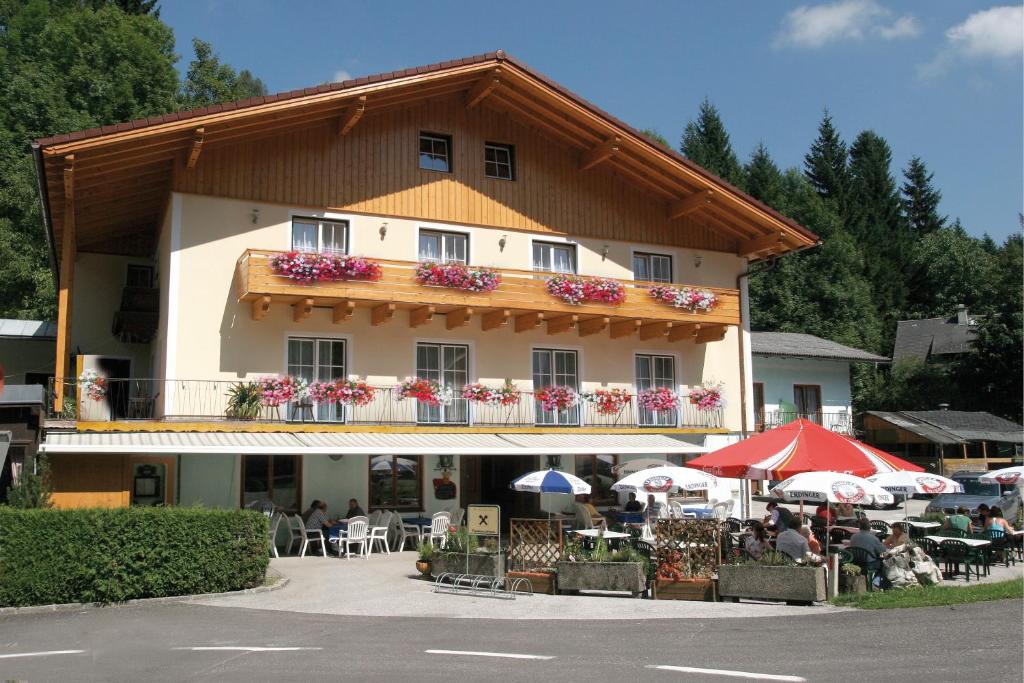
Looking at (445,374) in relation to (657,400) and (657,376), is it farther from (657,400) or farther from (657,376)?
(657,376)

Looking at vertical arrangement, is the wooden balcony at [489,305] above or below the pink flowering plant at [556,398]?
above

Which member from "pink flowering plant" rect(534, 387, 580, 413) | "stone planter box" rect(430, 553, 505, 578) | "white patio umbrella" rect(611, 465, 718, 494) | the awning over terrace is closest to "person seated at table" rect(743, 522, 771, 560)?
→ "white patio umbrella" rect(611, 465, 718, 494)

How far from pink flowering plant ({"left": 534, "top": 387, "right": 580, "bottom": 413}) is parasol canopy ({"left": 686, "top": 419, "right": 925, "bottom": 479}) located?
672cm

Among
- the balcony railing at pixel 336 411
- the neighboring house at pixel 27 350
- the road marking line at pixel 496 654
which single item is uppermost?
the neighboring house at pixel 27 350

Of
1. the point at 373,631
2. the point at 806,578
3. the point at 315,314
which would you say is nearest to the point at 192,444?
the point at 315,314

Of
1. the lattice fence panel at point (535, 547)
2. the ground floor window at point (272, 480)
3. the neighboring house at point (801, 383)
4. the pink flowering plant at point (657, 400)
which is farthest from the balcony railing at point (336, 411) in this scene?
the neighboring house at point (801, 383)

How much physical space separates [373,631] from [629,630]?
3.02m

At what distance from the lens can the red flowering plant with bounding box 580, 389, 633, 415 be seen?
75.8 ft

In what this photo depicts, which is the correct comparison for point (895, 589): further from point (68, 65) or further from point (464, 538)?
point (68, 65)

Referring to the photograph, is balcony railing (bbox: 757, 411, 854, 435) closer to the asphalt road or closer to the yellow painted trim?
the yellow painted trim

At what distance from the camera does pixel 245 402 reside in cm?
1944

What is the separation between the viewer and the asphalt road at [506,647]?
865cm

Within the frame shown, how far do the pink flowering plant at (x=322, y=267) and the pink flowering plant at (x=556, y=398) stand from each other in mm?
4903

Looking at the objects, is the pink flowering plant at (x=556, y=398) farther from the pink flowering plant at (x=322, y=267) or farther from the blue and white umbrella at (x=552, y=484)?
the pink flowering plant at (x=322, y=267)
